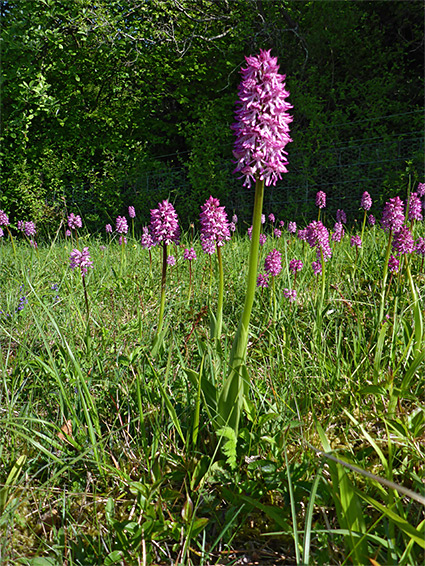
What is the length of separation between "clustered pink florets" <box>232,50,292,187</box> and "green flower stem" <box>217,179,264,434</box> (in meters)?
0.16

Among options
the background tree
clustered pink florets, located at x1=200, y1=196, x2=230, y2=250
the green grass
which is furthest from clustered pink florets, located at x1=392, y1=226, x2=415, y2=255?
the background tree

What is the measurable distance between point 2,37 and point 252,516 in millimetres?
10874

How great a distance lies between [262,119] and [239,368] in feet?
2.41

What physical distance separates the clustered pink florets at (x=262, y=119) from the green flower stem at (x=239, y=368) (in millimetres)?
158

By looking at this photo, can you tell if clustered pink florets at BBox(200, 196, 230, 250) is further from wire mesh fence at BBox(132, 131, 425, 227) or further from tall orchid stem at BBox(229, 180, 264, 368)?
wire mesh fence at BBox(132, 131, 425, 227)

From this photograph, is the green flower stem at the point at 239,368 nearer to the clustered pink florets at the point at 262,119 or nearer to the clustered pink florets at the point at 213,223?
the clustered pink florets at the point at 262,119

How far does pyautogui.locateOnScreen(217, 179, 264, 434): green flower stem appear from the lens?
1.30m

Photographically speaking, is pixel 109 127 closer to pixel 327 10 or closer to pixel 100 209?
pixel 100 209

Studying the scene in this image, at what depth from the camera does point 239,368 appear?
4.36 ft

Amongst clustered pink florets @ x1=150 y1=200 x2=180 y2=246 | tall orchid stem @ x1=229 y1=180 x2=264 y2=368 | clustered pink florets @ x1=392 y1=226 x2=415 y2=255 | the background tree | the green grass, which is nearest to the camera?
the green grass

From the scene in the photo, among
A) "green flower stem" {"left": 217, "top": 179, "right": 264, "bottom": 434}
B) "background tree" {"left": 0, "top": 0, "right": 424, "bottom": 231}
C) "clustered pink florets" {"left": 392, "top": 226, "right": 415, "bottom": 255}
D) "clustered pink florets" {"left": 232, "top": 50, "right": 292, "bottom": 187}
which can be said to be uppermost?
"background tree" {"left": 0, "top": 0, "right": 424, "bottom": 231}

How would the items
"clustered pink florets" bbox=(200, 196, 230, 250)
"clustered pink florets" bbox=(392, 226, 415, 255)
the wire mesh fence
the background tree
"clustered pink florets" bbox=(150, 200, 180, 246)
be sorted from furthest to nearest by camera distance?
the background tree, the wire mesh fence, "clustered pink florets" bbox=(392, 226, 415, 255), "clustered pink florets" bbox=(150, 200, 180, 246), "clustered pink florets" bbox=(200, 196, 230, 250)

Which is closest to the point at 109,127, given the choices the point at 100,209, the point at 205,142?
the point at 100,209

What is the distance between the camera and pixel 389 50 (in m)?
9.78
